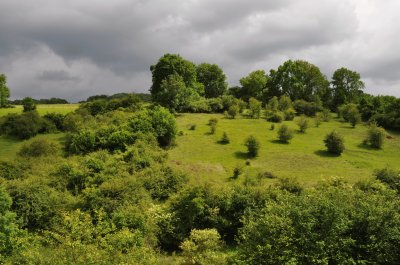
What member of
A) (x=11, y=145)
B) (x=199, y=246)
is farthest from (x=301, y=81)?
(x=199, y=246)

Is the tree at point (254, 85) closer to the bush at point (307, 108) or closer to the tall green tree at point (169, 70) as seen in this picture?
the bush at point (307, 108)

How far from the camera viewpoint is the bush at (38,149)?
57.4 m

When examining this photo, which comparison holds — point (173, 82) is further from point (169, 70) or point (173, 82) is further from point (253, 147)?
point (253, 147)

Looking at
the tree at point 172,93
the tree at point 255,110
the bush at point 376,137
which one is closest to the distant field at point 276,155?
the bush at point 376,137

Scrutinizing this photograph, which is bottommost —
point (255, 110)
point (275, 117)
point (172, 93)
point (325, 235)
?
point (325, 235)

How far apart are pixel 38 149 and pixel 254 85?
207 feet

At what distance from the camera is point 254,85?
105875 mm

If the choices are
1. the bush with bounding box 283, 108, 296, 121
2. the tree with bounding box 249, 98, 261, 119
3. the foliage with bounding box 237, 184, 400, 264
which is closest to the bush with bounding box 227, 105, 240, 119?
the tree with bounding box 249, 98, 261, 119

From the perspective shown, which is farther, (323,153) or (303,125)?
(303,125)

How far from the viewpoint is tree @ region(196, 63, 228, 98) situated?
110438 mm

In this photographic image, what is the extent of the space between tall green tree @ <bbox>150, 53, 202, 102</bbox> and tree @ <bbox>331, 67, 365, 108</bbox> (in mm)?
36905

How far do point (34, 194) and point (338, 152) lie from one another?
42.1 metres

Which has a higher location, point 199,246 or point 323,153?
point 323,153

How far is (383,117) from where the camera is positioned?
7825cm
